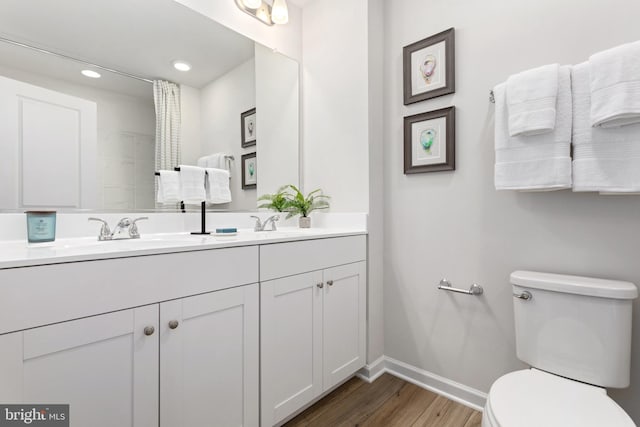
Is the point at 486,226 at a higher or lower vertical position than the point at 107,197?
lower

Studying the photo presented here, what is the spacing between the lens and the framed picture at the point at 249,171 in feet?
6.07

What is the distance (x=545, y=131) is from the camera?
117 cm

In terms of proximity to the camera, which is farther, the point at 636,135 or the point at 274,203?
the point at 274,203

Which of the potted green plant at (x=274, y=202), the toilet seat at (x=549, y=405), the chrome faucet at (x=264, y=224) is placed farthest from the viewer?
the potted green plant at (x=274, y=202)

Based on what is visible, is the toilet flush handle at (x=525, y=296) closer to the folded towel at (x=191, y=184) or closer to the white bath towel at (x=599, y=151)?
the white bath towel at (x=599, y=151)

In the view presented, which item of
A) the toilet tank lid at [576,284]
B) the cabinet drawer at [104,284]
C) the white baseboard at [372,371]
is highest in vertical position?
the cabinet drawer at [104,284]

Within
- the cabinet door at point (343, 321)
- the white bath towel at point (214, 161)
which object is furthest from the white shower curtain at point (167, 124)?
the cabinet door at point (343, 321)

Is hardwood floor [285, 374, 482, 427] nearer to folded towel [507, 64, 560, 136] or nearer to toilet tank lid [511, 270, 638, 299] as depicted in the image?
toilet tank lid [511, 270, 638, 299]

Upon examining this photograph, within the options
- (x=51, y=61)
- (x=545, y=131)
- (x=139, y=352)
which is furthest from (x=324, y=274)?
(x=51, y=61)

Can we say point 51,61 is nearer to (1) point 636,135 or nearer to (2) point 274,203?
(2) point 274,203

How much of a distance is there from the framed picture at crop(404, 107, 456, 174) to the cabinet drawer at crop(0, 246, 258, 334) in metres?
1.12

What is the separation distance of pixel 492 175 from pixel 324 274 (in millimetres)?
929

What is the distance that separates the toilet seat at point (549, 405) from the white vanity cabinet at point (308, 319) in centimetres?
72

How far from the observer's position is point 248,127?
6.14 feet
